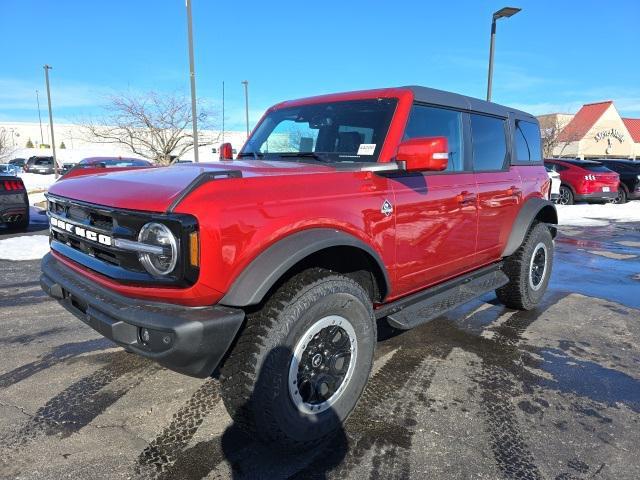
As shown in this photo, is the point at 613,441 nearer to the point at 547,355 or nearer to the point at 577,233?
the point at 547,355

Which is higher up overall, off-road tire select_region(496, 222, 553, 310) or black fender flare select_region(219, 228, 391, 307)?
black fender flare select_region(219, 228, 391, 307)

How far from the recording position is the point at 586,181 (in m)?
15.4

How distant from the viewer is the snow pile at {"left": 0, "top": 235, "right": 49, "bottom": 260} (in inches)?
279

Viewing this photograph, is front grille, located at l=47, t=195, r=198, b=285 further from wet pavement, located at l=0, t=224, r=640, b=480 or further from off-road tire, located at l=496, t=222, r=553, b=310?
off-road tire, located at l=496, t=222, r=553, b=310

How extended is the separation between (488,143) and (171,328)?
326 centimetres

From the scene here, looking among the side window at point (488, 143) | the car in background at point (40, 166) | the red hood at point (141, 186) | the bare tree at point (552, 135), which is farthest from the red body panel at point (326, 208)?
the bare tree at point (552, 135)

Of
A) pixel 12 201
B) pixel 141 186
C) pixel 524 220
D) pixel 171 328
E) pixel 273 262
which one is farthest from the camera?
pixel 12 201

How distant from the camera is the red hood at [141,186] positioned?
2137mm

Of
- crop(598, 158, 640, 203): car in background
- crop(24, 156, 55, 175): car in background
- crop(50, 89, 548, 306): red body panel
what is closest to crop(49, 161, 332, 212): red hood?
crop(50, 89, 548, 306): red body panel

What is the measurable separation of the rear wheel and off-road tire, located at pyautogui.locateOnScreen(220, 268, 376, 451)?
16032mm

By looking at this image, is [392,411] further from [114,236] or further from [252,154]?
[252,154]

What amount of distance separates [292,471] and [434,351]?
1854 mm

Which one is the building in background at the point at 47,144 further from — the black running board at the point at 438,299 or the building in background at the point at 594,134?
the black running board at the point at 438,299

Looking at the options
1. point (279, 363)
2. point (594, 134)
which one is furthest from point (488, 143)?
point (594, 134)
